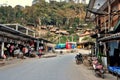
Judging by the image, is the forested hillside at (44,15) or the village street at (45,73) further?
the forested hillside at (44,15)

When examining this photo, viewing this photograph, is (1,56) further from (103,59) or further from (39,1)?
(39,1)

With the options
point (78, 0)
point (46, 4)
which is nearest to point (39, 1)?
point (46, 4)

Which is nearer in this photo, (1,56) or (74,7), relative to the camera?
(1,56)

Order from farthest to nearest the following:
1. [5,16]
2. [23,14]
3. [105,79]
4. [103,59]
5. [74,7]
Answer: [74,7] → [23,14] → [5,16] → [103,59] → [105,79]

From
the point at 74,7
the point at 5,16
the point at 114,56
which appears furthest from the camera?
the point at 74,7

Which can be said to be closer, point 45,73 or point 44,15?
point 45,73

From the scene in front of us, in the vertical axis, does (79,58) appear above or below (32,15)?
below

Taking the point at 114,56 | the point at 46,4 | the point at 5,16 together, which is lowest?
the point at 114,56

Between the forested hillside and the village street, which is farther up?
the forested hillside

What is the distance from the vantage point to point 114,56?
1953 cm

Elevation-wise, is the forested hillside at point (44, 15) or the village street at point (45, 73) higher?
the forested hillside at point (44, 15)

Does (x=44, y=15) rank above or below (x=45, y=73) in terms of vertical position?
above

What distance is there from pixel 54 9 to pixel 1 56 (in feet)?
272

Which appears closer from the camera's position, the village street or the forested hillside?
the village street
